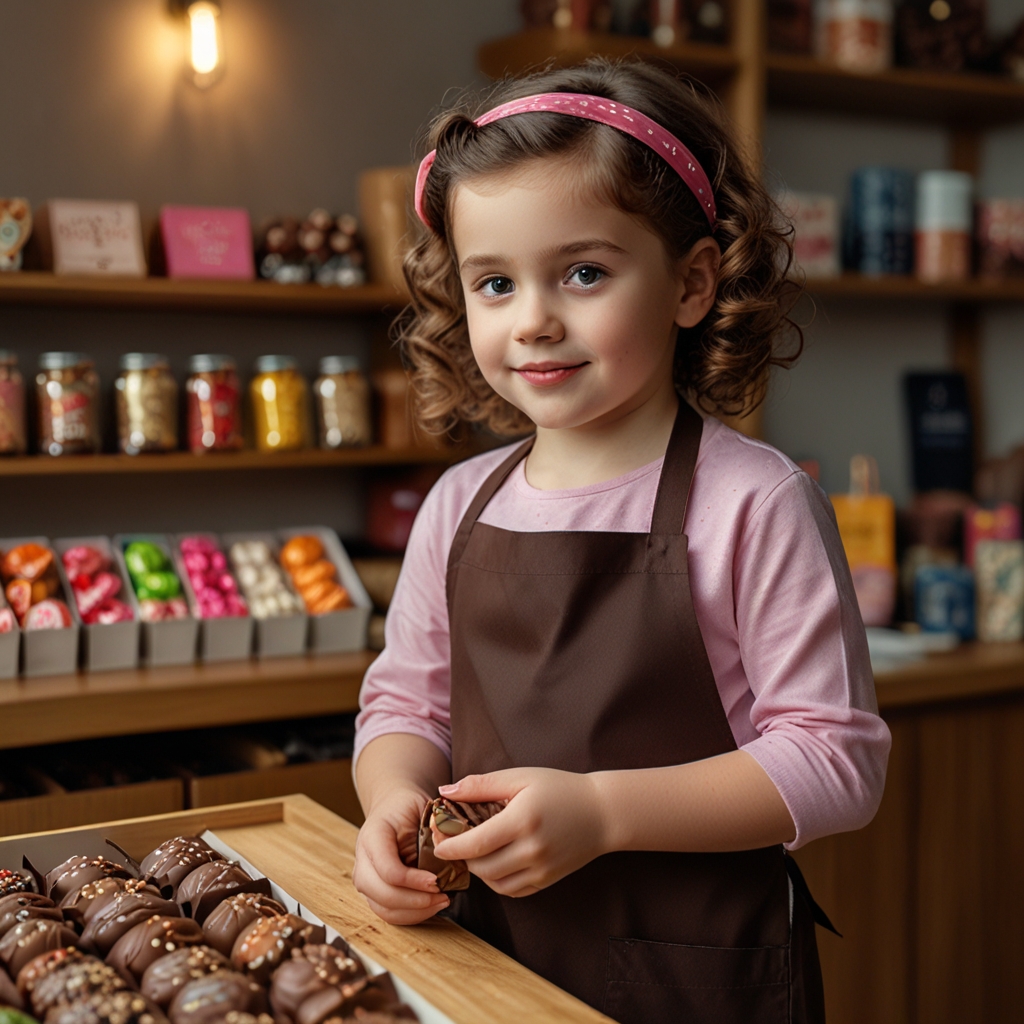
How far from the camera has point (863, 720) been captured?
2.99 feet

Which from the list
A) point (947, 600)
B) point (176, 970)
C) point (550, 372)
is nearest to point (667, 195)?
point (550, 372)

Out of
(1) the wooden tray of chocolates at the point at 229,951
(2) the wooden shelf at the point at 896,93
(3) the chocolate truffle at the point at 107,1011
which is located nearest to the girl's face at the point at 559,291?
(1) the wooden tray of chocolates at the point at 229,951

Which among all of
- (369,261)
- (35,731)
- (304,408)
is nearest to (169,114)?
(369,261)

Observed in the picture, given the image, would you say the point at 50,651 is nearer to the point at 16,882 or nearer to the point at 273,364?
the point at 273,364

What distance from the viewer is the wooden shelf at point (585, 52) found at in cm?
239

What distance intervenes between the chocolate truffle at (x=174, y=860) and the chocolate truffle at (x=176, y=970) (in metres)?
0.15

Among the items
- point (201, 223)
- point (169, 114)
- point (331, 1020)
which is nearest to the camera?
point (331, 1020)

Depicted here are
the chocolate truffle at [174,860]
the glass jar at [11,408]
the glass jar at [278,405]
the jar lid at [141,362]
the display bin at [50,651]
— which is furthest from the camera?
the glass jar at [278,405]

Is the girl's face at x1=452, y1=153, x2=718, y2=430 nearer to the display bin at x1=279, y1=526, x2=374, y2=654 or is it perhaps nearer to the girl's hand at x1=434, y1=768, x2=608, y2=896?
the girl's hand at x1=434, y1=768, x2=608, y2=896

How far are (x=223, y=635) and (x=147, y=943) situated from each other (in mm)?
1361

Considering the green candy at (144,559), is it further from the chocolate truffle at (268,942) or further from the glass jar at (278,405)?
A: the chocolate truffle at (268,942)

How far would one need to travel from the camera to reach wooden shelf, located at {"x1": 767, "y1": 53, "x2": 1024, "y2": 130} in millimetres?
2688

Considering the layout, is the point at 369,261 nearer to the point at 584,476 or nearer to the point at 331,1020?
the point at 584,476

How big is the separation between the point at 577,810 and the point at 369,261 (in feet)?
5.93
